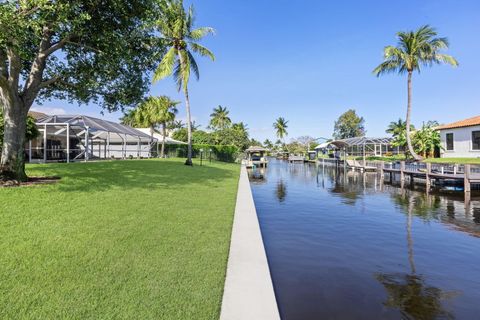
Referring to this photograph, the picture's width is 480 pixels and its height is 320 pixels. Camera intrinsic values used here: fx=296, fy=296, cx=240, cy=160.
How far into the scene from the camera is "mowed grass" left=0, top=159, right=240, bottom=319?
11.6ft

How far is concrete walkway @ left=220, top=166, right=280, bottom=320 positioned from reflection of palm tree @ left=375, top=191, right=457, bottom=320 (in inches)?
82.9

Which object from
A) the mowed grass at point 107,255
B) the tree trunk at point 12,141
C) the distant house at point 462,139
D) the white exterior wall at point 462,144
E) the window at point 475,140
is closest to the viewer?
the mowed grass at point 107,255

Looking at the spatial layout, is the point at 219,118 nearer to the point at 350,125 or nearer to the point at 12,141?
the point at 350,125

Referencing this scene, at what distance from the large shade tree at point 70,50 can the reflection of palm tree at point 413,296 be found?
8944 mm

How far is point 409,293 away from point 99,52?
11053 mm

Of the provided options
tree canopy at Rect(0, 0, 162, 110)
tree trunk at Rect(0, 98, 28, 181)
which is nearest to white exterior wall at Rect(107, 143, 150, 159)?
tree canopy at Rect(0, 0, 162, 110)

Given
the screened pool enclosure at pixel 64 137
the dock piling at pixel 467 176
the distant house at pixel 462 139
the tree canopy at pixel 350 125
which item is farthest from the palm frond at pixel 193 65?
the tree canopy at pixel 350 125

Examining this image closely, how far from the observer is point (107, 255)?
496cm

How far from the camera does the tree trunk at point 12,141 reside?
9.25 metres

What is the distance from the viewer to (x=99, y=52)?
10.2m

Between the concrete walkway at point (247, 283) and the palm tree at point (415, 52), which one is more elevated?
the palm tree at point (415, 52)

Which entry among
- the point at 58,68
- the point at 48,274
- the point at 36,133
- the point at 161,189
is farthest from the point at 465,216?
the point at 36,133

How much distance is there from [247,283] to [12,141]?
9.13 meters

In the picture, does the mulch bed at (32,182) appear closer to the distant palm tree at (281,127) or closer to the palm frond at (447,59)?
the palm frond at (447,59)
